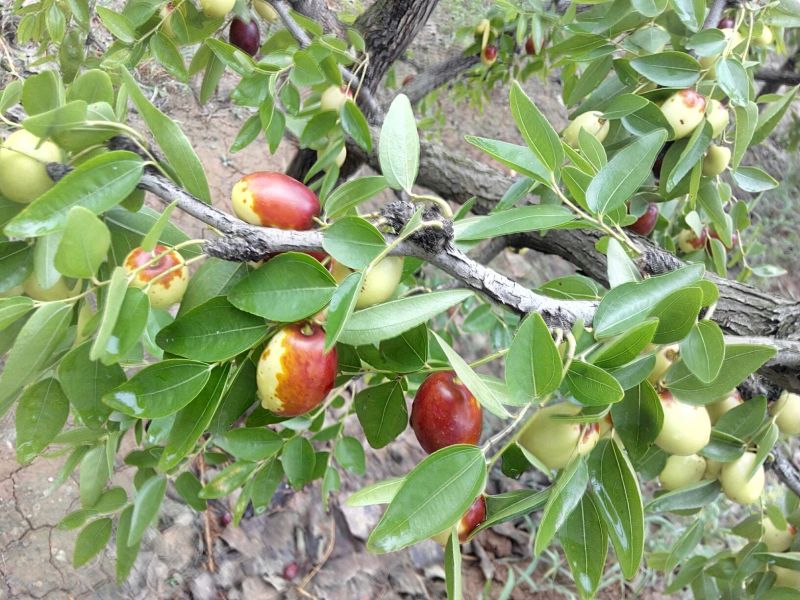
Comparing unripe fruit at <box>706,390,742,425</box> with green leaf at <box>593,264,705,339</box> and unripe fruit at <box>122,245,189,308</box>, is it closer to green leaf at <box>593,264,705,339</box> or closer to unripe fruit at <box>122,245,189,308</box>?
green leaf at <box>593,264,705,339</box>

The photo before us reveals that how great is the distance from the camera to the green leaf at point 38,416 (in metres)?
0.55

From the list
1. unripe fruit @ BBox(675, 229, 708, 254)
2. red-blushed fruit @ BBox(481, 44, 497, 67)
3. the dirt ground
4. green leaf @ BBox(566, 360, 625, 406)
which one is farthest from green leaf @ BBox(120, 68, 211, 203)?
red-blushed fruit @ BBox(481, 44, 497, 67)

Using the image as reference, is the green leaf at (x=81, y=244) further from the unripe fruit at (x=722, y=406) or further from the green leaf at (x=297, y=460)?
the unripe fruit at (x=722, y=406)

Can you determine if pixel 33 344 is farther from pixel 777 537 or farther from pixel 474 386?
pixel 777 537

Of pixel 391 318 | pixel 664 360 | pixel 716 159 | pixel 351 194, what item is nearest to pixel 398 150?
pixel 351 194

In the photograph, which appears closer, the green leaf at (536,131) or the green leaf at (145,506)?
the green leaf at (536,131)

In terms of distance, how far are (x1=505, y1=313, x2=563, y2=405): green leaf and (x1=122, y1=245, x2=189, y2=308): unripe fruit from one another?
0.28m

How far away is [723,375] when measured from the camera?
1.93ft

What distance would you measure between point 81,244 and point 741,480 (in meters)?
0.86

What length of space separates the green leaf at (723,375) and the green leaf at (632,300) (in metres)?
0.09

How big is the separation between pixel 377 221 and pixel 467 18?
303 centimetres

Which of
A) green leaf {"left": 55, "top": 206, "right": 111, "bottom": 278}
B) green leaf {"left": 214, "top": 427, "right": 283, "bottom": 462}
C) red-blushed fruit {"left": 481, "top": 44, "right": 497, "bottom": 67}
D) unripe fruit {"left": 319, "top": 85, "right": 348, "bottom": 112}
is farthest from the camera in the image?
red-blushed fruit {"left": 481, "top": 44, "right": 497, "bottom": 67}

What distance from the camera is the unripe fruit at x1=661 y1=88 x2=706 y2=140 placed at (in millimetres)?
876

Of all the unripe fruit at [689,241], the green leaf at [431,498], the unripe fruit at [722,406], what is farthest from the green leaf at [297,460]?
the unripe fruit at [689,241]
